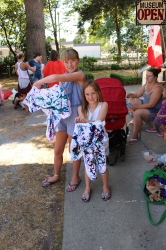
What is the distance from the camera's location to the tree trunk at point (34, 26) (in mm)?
8812

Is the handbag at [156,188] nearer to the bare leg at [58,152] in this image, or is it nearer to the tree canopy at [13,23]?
the bare leg at [58,152]

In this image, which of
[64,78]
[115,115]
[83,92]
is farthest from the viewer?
[115,115]

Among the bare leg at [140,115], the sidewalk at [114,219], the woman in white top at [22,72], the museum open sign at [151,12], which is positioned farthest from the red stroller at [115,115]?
the woman in white top at [22,72]

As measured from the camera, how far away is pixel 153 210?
2.46m

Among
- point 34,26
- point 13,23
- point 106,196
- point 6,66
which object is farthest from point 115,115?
point 13,23

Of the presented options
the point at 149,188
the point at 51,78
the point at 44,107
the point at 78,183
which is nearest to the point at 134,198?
the point at 149,188

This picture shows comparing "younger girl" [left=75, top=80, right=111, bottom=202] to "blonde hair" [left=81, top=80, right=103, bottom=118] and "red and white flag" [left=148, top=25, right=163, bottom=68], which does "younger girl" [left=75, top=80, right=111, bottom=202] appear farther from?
"red and white flag" [left=148, top=25, right=163, bottom=68]

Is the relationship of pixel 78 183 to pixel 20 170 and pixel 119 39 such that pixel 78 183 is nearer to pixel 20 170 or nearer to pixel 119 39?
pixel 20 170

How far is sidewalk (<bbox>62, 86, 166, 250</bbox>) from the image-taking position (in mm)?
2096

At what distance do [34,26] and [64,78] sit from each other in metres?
7.52

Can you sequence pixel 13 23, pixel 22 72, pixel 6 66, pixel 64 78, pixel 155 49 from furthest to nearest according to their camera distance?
pixel 13 23, pixel 6 66, pixel 22 72, pixel 155 49, pixel 64 78

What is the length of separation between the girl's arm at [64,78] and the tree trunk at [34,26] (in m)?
7.21

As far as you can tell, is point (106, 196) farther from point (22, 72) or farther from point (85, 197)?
point (22, 72)

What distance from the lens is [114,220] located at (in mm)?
2346
